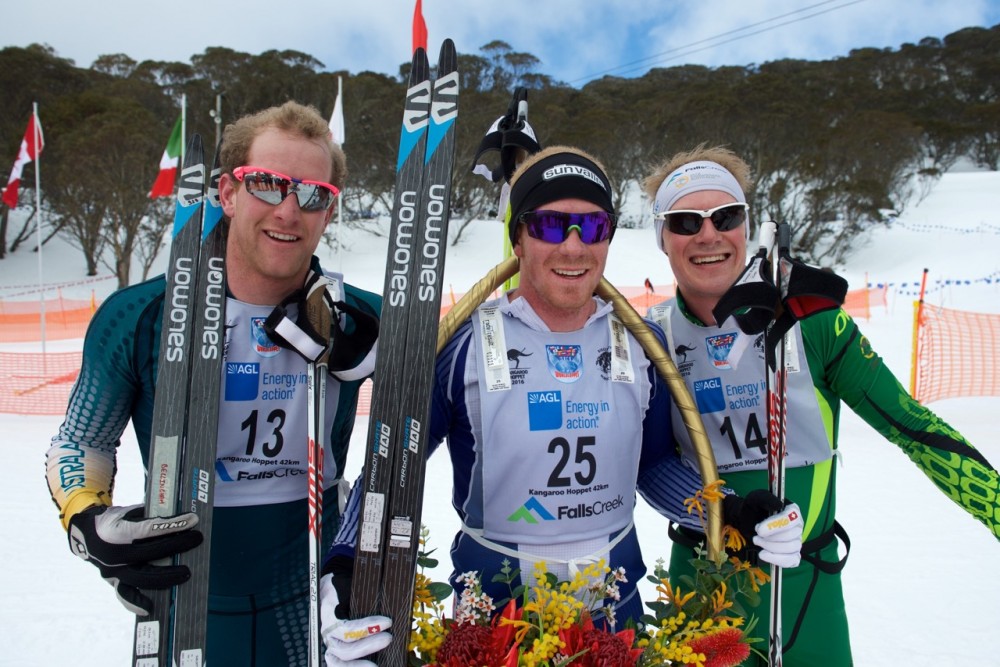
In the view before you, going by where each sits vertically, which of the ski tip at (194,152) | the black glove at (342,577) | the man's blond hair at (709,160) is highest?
the man's blond hair at (709,160)

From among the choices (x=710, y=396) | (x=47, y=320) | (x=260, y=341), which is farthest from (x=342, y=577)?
(x=47, y=320)

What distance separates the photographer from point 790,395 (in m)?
2.13

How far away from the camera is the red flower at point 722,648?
63.2 inches

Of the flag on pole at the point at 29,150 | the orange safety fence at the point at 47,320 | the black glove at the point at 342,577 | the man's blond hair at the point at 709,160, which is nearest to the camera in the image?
the black glove at the point at 342,577

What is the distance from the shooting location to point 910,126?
3161cm

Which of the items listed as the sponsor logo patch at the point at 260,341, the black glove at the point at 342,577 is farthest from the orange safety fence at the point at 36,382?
the black glove at the point at 342,577

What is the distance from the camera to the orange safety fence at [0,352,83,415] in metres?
8.64

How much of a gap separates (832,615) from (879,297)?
63.5ft

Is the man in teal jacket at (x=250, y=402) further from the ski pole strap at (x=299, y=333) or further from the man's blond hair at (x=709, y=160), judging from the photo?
the man's blond hair at (x=709, y=160)

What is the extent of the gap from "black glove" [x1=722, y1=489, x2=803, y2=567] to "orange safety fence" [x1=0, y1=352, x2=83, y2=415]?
935 centimetres

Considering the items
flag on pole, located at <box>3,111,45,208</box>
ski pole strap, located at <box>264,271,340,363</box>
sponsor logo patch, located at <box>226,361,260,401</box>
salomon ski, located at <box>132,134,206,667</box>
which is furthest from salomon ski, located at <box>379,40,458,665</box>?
flag on pole, located at <box>3,111,45,208</box>

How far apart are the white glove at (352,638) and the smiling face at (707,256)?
1404mm

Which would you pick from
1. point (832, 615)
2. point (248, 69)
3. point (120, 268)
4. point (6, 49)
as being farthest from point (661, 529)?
point (6, 49)

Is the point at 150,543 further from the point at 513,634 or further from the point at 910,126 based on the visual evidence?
the point at 910,126
